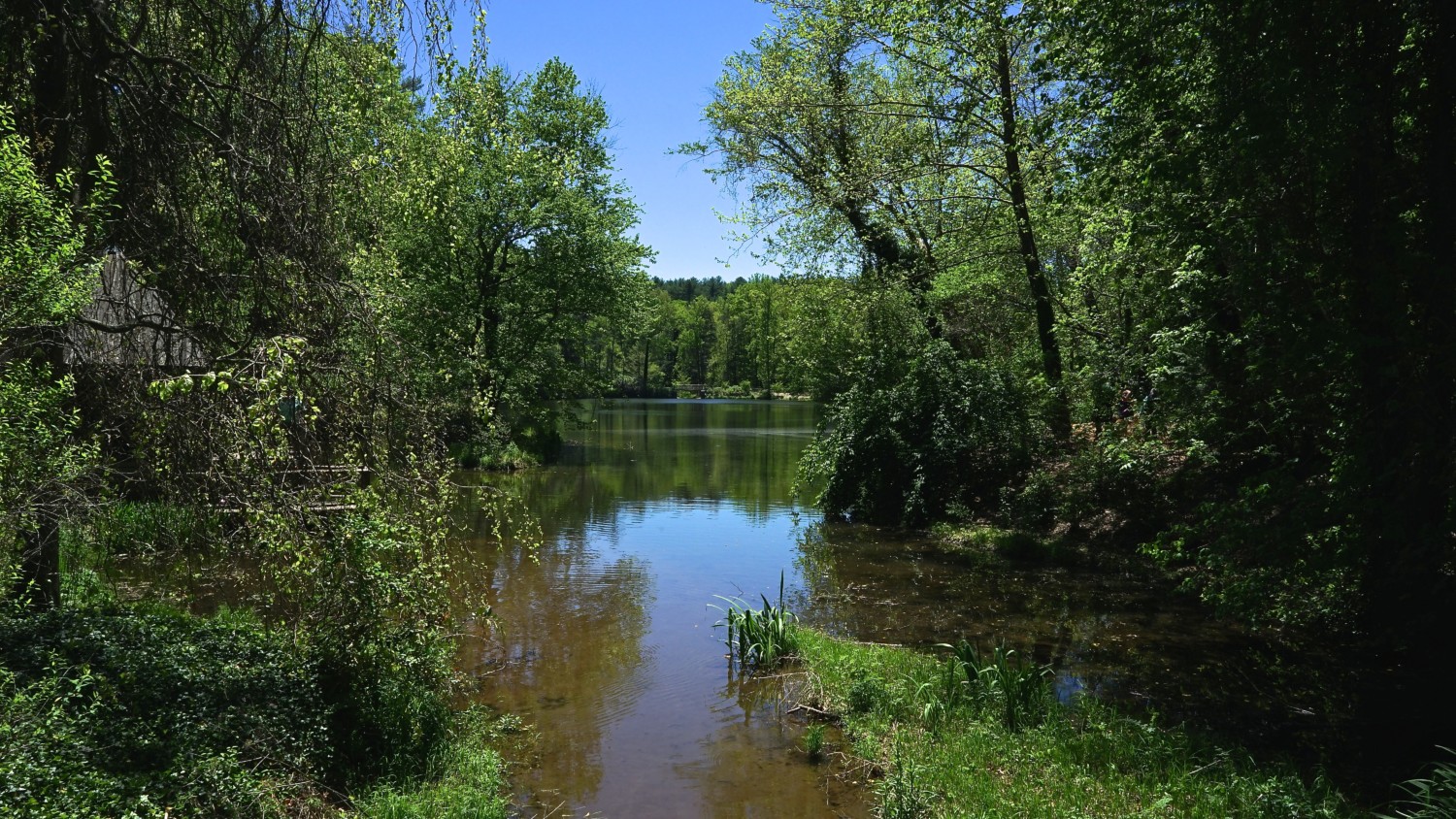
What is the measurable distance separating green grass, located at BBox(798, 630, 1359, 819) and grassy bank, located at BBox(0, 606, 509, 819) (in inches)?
126

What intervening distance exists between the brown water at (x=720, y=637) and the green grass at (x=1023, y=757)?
594 mm

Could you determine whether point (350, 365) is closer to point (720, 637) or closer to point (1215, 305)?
point (720, 637)

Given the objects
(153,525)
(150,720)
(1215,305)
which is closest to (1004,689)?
(1215,305)

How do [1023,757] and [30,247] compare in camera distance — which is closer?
[30,247]

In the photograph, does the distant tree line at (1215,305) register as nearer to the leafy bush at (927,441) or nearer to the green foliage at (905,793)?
the leafy bush at (927,441)

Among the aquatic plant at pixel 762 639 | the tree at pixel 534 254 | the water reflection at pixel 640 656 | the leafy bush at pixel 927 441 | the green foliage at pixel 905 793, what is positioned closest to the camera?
the green foliage at pixel 905 793

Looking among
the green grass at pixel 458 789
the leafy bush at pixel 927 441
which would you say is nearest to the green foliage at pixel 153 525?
the green grass at pixel 458 789

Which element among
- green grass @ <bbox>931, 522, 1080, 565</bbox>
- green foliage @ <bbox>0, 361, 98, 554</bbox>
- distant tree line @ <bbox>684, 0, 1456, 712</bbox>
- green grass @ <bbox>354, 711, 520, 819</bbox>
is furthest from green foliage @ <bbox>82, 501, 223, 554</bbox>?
green grass @ <bbox>931, 522, 1080, 565</bbox>

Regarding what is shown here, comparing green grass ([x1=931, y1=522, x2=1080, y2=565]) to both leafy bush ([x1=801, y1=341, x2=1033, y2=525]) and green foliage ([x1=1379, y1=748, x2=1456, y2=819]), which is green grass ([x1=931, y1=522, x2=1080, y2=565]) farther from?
green foliage ([x1=1379, y1=748, x2=1456, y2=819])

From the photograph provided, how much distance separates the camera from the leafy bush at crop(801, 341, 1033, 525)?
17.8m

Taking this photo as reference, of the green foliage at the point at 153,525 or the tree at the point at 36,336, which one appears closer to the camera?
the tree at the point at 36,336

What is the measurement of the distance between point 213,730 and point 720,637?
6573 millimetres

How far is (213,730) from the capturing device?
18.2 feet

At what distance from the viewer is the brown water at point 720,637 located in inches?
280
